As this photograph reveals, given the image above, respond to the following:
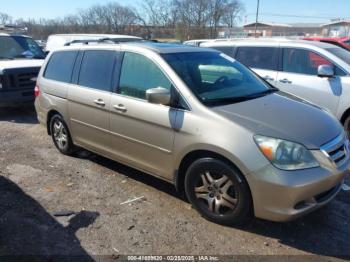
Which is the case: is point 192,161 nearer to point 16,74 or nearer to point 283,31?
point 16,74

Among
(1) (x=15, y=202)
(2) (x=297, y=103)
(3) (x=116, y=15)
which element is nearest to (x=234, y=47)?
(2) (x=297, y=103)

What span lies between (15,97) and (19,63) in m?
1.03

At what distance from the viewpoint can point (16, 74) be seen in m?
8.80

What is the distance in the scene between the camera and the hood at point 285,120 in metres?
3.46

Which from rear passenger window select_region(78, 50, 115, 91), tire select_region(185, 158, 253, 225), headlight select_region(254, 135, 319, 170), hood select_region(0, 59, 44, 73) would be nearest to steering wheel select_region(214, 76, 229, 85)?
tire select_region(185, 158, 253, 225)

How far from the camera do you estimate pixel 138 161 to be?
4520 millimetres

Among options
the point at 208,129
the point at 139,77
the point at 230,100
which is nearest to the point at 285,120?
the point at 230,100

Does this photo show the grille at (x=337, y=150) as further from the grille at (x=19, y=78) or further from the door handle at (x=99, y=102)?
the grille at (x=19, y=78)

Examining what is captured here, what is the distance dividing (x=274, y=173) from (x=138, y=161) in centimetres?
179

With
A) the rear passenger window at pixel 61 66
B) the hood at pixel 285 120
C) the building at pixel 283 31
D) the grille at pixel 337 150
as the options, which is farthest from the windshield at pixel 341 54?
the building at pixel 283 31

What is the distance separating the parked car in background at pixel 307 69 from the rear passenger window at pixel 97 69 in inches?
127

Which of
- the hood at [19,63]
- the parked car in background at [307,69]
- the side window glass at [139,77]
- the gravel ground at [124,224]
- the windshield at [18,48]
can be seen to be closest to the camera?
the gravel ground at [124,224]

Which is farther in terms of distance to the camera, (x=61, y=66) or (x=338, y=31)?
(x=338, y=31)

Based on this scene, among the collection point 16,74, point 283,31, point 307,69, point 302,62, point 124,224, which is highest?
point 302,62
